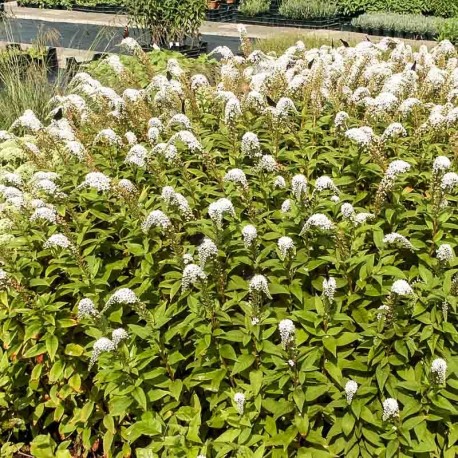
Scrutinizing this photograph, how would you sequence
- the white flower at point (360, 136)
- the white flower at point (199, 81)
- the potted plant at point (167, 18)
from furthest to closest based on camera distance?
the potted plant at point (167, 18) < the white flower at point (199, 81) < the white flower at point (360, 136)

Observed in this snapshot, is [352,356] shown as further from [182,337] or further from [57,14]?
[57,14]

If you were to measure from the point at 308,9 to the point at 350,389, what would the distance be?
16470mm

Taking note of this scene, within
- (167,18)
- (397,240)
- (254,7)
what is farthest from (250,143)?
(254,7)

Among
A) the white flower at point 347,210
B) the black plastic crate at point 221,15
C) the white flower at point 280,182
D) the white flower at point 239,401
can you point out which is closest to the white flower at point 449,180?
the white flower at point 347,210

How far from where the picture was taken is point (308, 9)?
1716cm

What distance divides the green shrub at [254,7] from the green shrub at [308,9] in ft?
2.71

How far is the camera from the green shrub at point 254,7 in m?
18.1

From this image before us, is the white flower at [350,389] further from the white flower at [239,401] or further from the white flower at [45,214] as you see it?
the white flower at [45,214]

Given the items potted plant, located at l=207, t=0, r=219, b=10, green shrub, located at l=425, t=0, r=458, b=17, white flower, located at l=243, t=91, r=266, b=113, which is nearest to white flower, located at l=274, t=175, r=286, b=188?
white flower, located at l=243, t=91, r=266, b=113

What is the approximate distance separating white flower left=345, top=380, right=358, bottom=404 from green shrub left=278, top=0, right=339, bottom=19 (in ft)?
53.3

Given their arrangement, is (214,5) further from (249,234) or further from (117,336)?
(117,336)

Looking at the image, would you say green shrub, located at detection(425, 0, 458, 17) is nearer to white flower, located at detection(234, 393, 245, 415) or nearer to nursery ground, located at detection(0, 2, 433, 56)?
nursery ground, located at detection(0, 2, 433, 56)

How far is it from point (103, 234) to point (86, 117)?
1.21 m

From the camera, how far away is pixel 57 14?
21.4m
